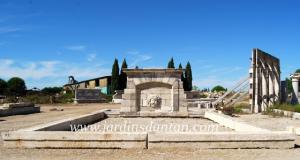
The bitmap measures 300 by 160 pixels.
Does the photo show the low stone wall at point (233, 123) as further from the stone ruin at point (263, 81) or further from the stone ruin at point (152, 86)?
the stone ruin at point (263, 81)

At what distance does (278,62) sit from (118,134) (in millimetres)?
24844

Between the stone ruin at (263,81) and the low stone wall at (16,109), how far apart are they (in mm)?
15004

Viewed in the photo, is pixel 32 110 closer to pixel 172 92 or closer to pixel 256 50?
pixel 172 92

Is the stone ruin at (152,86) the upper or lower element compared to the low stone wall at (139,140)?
upper

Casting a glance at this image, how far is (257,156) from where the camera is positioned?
299 inches

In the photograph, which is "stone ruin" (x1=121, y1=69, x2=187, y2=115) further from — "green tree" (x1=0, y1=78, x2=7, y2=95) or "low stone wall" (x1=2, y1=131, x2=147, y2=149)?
"green tree" (x1=0, y1=78, x2=7, y2=95)

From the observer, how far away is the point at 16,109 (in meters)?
23.5

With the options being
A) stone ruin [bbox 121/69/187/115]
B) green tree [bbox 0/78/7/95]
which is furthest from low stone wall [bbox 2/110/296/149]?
green tree [bbox 0/78/7/95]

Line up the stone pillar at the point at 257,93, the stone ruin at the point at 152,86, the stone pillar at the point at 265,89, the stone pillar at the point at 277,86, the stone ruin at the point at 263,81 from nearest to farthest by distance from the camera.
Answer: the stone ruin at the point at 152,86 < the stone pillar at the point at 257,93 < the stone ruin at the point at 263,81 < the stone pillar at the point at 265,89 < the stone pillar at the point at 277,86

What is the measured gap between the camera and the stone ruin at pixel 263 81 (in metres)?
24.1

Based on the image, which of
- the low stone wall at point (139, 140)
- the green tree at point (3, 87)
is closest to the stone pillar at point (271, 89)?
the low stone wall at point (139, 140)

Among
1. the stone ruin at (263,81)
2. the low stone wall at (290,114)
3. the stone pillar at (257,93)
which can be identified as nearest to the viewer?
the low stone wall at (290,114)

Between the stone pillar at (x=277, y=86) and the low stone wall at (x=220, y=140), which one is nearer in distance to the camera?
the low stone wall at (x=220, y=140)

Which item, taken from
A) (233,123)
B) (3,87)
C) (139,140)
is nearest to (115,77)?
(3,87)
